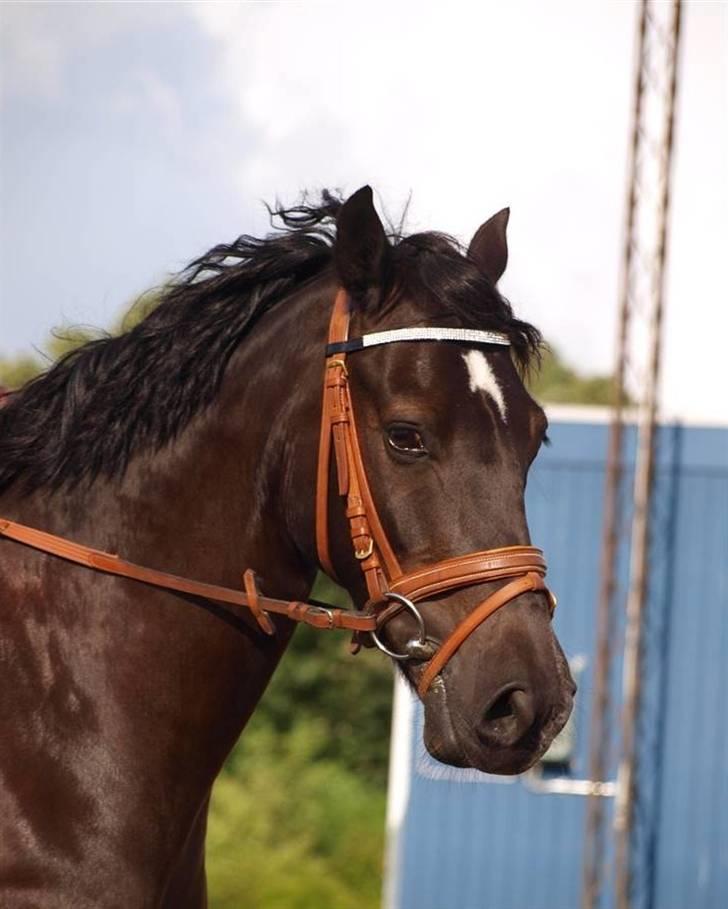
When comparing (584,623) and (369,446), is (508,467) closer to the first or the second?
(369,446)

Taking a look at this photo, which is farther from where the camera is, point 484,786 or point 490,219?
point 484,786

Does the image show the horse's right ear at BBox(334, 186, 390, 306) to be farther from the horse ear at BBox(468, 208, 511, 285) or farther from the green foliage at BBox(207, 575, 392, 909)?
the green foliage at BBox(207, 575, 392, 909)

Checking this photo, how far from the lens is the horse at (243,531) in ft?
9.82

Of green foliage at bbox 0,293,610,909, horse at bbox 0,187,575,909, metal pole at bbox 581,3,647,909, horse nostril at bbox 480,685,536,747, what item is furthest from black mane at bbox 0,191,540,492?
metal pole at bbox 581,3,647,909

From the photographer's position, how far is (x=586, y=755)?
11.7 meters

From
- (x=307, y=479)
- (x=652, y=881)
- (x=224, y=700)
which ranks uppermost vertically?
(x=307, y=479)

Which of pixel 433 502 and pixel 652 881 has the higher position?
pixel 433 502

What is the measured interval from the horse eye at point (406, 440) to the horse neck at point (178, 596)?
0.23 metres

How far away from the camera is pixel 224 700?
3.27 m

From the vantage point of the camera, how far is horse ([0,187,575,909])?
118 inches

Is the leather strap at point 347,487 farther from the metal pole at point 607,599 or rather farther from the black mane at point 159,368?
the metal pole at point 607,599

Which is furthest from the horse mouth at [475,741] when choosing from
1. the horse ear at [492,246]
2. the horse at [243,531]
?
the horse ear at [492,246]

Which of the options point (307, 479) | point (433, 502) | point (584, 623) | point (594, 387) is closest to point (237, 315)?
point (307, 479)

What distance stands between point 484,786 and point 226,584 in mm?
8960
